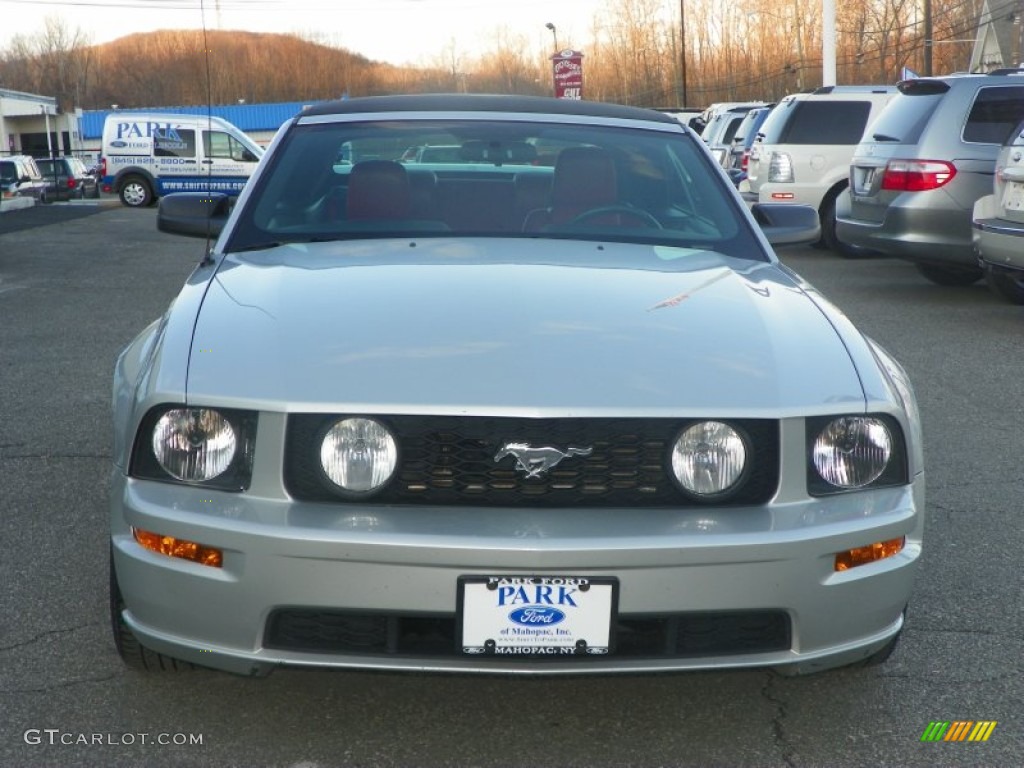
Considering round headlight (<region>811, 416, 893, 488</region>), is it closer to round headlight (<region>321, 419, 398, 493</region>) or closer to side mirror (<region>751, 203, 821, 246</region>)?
round headlight (<region>321, 419, 398, 493</region>)

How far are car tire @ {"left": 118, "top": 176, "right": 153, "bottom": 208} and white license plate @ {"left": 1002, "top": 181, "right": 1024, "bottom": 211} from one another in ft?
78.4

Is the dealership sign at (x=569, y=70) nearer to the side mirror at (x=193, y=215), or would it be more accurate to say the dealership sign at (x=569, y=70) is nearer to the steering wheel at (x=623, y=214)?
the side mirror at (x=193, y=215)

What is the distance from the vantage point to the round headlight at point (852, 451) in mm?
2688

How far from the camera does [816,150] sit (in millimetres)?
14672

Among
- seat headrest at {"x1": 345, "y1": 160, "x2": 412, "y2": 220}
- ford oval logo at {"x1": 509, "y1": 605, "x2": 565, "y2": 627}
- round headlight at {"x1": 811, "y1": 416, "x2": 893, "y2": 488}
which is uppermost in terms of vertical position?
seat headrest at {"x1": 345, "y1": 160, "x2": 412, "y2": 220}

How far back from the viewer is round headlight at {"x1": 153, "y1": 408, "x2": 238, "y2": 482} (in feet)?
8.65

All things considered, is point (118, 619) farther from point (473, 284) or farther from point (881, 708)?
point (881, 708)

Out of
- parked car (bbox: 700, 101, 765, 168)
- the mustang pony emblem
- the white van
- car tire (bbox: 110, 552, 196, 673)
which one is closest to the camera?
the mustang pony emblem

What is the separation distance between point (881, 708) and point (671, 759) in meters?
0.57

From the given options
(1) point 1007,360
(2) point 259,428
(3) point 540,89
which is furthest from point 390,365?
(3) point 540,89

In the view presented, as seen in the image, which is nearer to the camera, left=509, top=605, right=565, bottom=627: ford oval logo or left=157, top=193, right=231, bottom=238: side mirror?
left=509, top=605, right=565, bottom=627: ford oval logo

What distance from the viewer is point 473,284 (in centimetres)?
320

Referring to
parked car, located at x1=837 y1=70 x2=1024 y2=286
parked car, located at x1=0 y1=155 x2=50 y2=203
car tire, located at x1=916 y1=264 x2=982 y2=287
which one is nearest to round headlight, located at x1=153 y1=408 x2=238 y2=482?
parked car, located at x1=837 y1=70 x2=1024 y2=286

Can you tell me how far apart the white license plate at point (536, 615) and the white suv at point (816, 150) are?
492 inches
